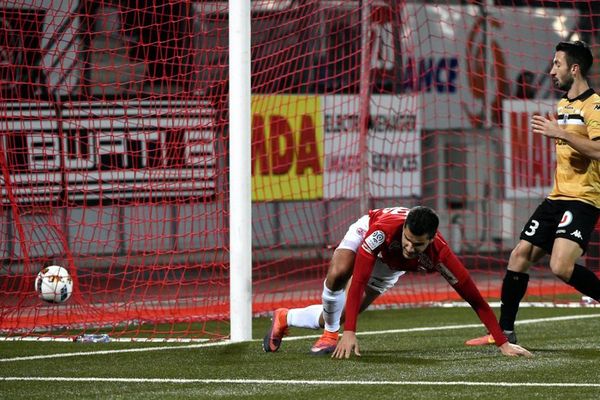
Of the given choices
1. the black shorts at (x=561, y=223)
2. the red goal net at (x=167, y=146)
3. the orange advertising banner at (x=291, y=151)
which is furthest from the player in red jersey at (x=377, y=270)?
the orange advertising banner at (x=291, y=151)

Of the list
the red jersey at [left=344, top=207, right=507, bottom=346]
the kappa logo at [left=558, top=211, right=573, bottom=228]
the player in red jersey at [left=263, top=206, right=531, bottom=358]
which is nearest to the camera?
the player in red jersey at [left=263, top=206, right=531, bottom=358]

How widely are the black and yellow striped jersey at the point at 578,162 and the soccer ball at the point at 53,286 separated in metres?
3.97

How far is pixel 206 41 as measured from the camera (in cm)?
1053

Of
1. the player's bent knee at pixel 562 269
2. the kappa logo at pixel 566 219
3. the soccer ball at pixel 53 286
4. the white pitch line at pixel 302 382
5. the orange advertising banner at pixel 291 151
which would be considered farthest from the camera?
the orange advertising banner at pixel 291 151

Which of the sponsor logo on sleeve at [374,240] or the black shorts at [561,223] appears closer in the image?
the sponsor logo on sleeve at [374,240]

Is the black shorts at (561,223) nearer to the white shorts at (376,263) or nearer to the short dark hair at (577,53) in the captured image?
the short dark hair at (577,53)

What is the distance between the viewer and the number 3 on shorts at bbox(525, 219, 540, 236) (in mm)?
7906

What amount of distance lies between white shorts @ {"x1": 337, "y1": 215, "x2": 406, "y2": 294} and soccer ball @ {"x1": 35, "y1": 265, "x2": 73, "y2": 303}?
3.01 m

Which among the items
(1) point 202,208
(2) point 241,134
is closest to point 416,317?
(1) point 202,208

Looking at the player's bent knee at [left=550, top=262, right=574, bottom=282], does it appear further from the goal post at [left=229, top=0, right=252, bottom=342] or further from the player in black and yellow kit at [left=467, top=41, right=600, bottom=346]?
the goal post at [left=229, top=0, right=252, bottom=342]

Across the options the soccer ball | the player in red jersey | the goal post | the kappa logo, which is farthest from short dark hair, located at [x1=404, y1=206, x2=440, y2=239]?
the soccer ball

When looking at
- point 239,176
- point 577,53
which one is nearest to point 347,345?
point 239,176

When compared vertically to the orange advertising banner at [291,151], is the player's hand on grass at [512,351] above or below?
below

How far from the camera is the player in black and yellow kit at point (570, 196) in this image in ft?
25.1
